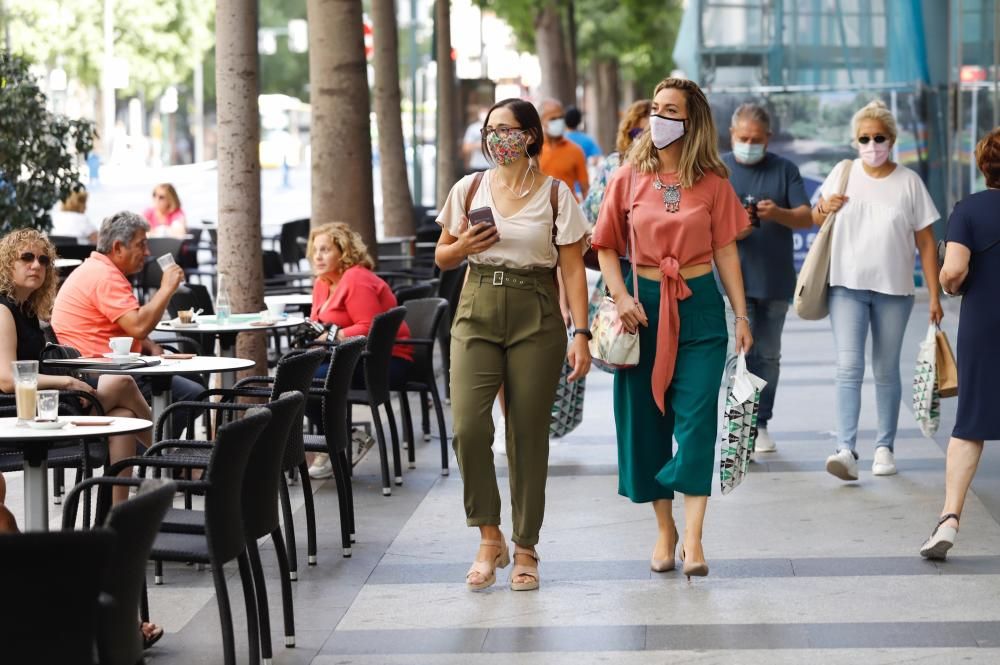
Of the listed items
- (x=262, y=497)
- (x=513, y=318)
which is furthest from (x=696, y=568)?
(x=262, y=497)

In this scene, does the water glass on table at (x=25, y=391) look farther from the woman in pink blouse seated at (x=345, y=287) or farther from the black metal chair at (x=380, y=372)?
the woman in pink blouse seated at (x=345, y=287)

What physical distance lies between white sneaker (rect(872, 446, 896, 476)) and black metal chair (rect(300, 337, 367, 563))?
2.94 metres

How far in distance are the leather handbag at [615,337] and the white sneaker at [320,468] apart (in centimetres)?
283

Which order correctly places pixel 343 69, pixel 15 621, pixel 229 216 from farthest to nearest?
pixel 343 69 < pixel 229 216 < pixel 15 621

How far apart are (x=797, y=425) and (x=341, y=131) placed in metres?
4.04

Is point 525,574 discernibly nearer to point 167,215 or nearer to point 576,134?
point 167,215

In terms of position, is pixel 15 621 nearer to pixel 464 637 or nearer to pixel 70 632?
pixel 70 632

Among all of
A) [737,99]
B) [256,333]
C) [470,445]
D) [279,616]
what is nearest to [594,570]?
[470,445]

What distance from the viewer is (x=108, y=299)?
8312mm

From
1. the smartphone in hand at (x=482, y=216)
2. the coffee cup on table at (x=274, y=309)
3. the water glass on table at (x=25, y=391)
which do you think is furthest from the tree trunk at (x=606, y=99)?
the water glass on table at (x=25, y=391)

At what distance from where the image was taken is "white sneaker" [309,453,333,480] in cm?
947

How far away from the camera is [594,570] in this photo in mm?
7176

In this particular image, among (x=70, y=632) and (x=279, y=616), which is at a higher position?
(x=70, y=632)

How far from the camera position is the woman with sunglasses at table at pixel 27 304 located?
7168 mm
